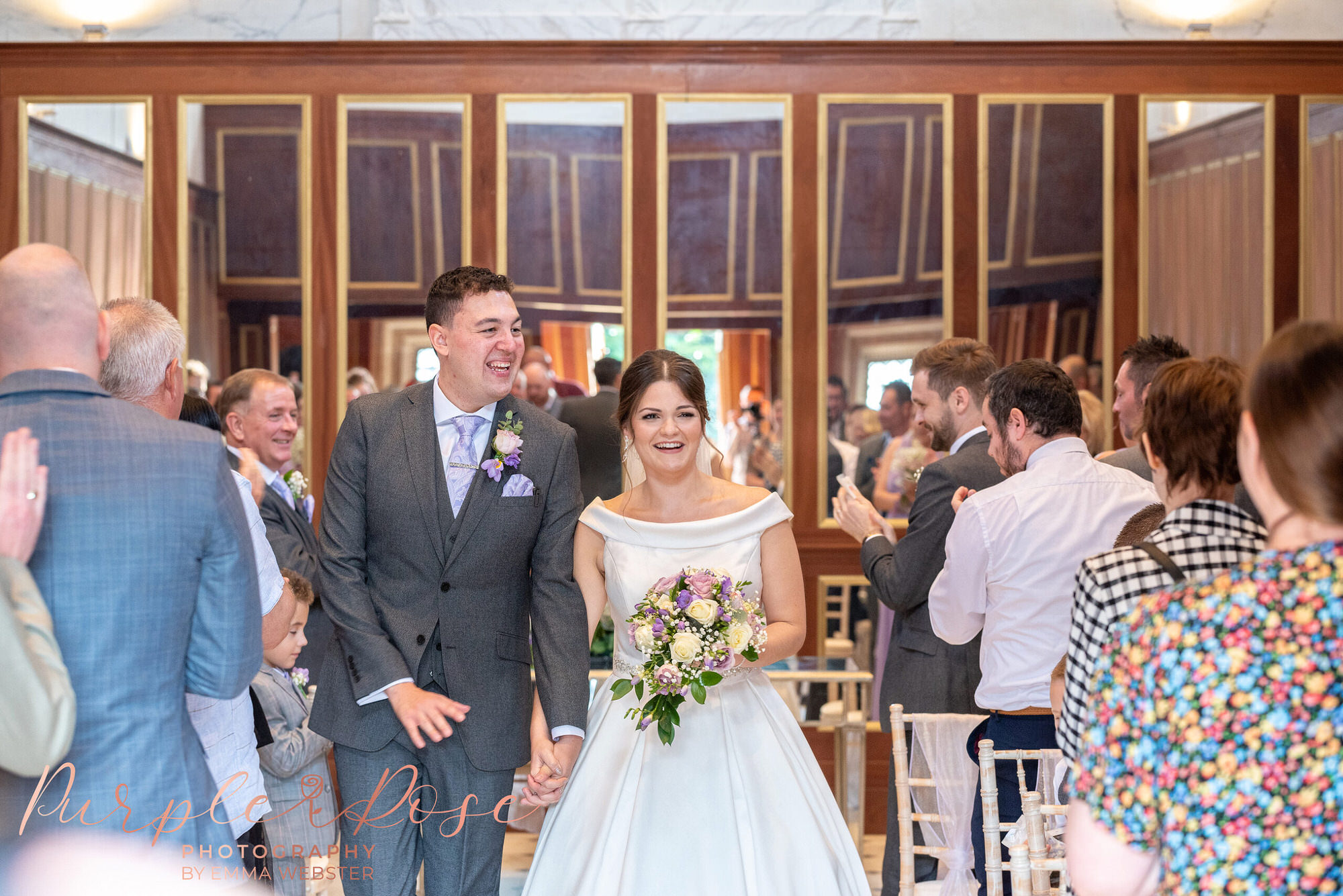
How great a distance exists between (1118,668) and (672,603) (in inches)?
52.7

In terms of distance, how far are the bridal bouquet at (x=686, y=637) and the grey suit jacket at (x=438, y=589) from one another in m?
0.23

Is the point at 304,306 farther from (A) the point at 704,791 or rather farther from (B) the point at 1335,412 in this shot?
(B) the point at 1335,412

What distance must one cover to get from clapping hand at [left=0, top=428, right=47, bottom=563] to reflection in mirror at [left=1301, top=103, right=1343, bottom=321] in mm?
6401

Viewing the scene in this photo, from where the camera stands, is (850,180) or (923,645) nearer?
(923,645)

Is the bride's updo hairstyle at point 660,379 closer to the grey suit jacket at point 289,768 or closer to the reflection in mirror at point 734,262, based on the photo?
the grey suit jacket at point 289,768

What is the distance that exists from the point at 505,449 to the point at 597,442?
11.7ft

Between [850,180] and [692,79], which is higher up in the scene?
[692,79]

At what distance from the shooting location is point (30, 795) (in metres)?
1.89

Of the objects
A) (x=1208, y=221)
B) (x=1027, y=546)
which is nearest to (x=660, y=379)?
(x=1027, y=546)

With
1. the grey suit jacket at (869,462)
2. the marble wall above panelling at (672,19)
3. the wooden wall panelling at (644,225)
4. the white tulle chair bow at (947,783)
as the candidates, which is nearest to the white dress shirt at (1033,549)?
the white tulle chair bow at (947,783)

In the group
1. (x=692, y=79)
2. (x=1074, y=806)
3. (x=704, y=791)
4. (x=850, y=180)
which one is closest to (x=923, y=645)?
(x=704, y=791)

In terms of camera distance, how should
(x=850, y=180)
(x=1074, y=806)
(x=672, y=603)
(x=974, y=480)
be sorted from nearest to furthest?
(x=1074, y=806) → (x=672, y=603) → (x=974, y=480) → (x=850, y=180)

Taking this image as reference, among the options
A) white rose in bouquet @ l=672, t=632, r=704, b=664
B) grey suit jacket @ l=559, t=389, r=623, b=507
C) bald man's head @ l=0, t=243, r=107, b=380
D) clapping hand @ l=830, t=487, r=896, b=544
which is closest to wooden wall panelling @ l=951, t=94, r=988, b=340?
grey suit jacket @ l=559, t=389, r=623, b=507

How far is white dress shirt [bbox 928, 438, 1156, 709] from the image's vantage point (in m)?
3.02
